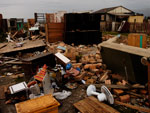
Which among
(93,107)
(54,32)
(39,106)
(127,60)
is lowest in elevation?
(93,107)

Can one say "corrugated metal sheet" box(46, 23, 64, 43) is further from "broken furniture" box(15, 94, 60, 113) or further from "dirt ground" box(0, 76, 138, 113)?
"broken furniture" box(15, 94, 60, 113)

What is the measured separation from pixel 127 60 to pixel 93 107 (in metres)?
1.73

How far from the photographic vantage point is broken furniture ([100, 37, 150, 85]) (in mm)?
3787

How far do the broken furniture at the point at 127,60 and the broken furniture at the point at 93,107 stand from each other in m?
1.35

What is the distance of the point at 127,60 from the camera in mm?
4121

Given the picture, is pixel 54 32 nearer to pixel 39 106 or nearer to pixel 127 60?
pixel 127 60

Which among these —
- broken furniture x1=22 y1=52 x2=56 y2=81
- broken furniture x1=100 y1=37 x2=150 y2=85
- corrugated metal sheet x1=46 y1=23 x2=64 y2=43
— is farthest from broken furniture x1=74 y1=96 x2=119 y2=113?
Answer: corrugated metal sheet x1=46 y1=23 x2=64 y2=43

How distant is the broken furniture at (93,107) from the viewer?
3303 mm

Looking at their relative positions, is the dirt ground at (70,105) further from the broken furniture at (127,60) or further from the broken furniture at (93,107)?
the broken furniture at (127,60)

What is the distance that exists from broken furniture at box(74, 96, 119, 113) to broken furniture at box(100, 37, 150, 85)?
4.43 ft

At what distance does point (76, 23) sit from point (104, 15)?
70.4 feet

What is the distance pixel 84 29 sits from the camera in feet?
33.6

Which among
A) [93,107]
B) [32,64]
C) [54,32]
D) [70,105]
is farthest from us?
[54,32]

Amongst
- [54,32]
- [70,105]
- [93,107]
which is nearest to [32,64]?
[70,105]
